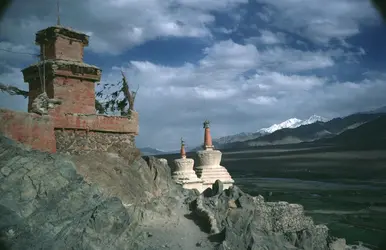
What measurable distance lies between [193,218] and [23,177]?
17.4 ft

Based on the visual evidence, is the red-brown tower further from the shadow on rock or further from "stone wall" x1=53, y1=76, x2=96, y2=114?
the shadow on rock

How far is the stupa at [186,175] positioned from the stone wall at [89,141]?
418 centimetres

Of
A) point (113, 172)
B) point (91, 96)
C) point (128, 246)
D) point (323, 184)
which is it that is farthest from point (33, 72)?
point (323, 184)

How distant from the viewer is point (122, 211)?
925 centimetres

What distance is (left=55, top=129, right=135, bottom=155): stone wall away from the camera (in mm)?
11102

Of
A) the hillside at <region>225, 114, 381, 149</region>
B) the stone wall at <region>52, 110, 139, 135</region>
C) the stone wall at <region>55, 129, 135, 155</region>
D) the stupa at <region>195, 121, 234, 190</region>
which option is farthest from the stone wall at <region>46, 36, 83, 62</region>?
the hillside at <region>225, 114, 381, 149</region>

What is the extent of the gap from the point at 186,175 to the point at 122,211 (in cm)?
761

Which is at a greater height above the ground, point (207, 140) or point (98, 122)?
point (98, 122)

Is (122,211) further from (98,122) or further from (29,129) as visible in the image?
(98,122)

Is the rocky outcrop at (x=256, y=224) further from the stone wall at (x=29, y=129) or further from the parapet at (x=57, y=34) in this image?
the parapet at (x=57, y=34)

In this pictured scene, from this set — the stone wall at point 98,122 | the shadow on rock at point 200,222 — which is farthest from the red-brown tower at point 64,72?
the shadow on rock at point 200,222

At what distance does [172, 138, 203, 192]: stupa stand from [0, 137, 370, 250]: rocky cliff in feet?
6.55

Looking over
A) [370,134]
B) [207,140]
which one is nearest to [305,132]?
[370,134]

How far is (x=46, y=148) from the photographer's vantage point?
10414 millimetres
